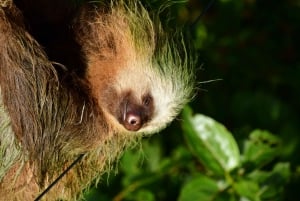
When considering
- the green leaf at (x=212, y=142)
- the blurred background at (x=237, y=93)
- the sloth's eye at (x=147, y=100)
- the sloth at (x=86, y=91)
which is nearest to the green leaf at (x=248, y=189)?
the green leaf at (x=212, y=142)

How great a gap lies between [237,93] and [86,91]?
1.02 m

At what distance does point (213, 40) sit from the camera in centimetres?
320

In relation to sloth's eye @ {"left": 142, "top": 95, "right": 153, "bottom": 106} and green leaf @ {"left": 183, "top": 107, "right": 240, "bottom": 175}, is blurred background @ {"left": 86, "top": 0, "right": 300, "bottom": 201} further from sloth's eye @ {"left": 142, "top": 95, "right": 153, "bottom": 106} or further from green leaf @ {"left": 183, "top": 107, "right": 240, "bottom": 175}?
sloth's eye @ {"left": 142, "top": 95, "right": 153, "bottom": 106}

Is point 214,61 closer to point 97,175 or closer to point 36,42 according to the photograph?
point 97,175

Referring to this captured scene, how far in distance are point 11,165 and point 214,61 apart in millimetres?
1130

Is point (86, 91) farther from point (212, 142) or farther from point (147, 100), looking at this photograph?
point (212, 142)

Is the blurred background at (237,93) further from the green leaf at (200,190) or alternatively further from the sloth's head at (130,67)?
the sloth's head at (130,67)

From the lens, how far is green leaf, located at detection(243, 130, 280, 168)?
8.46 feet

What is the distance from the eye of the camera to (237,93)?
3.10 meters

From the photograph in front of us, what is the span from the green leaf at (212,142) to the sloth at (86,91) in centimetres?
23

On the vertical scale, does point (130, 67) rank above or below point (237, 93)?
above

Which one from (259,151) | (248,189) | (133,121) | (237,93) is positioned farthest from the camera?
(237,93)

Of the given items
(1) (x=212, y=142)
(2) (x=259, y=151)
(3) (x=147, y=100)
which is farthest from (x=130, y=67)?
(2) (x=259, y=151)

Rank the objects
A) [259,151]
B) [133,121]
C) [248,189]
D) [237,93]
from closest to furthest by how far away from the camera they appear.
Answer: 1. [133,121]
2. [248,189]
3. [259,151]
4. [237,93]
